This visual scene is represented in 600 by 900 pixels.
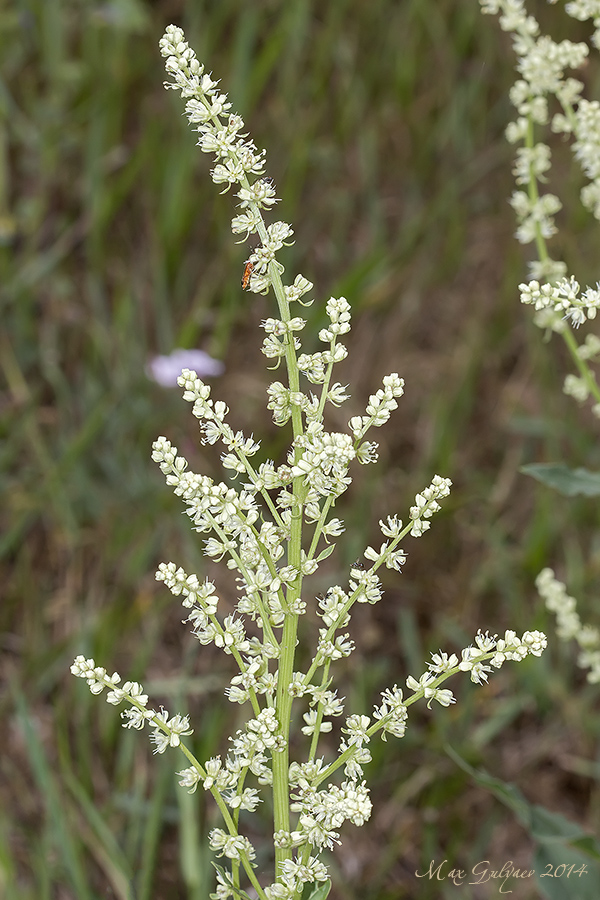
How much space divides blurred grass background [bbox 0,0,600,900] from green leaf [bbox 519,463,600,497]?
1.02 metres

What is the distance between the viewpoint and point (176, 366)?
3.14 metres

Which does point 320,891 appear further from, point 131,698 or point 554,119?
point 554,119

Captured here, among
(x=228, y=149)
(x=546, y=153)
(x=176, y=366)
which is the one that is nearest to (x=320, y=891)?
(x=228, y=149)

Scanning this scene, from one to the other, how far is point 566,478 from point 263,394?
1.60m

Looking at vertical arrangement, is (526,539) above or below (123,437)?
below

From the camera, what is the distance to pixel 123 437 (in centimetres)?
305

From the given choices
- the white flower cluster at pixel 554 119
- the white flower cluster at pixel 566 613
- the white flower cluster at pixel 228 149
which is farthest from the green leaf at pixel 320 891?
the white flower cluster at pixel 554 119

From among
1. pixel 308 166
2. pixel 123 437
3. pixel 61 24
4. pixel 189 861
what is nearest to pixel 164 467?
pixel 189 861

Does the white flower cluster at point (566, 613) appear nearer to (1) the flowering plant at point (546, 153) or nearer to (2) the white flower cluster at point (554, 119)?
(1) the flowering plant at point (546, 153)

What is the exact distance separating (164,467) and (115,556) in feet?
5.80

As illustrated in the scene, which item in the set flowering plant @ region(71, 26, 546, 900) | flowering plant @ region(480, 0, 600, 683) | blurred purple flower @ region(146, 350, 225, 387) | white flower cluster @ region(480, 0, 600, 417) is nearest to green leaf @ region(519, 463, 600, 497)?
flowering plant @ region(480, 0, 600, 683)

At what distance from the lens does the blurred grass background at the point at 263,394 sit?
254cm

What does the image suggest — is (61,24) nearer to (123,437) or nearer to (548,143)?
(123,437)

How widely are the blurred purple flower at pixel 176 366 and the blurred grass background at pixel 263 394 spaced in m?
0.07
